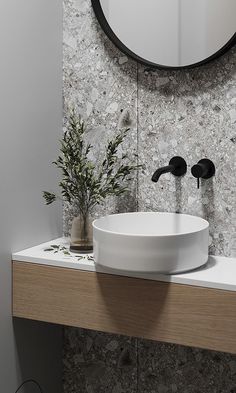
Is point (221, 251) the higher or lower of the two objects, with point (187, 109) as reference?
lower

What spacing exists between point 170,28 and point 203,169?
52 cm

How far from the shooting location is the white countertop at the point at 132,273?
171cm

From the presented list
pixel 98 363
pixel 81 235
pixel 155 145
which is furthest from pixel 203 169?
pixel 98 363

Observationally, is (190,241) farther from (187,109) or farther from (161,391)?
(161,391)

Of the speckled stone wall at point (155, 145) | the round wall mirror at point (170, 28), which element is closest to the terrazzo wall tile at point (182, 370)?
the speckled stone wall at point (155, 145)

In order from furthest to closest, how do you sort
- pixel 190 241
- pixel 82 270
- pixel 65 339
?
Result: pixel 65 339, pixel 82 270, pixel 190 241

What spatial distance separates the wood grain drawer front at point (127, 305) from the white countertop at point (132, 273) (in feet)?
0.06

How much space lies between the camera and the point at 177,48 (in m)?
1.98

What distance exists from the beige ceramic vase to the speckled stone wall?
0.51 feet

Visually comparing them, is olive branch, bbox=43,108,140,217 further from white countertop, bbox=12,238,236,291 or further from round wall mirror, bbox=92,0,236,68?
round wall mirror, bbox=92,0,236,68

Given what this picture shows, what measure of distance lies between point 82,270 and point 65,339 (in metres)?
0.57

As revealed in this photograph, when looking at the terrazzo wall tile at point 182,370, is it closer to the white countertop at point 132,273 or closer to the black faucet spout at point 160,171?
the white countertop at point 132,273

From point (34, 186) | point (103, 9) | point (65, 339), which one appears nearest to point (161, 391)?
point (65, 339)

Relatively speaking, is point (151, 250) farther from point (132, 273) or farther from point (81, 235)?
point (81, 235)
